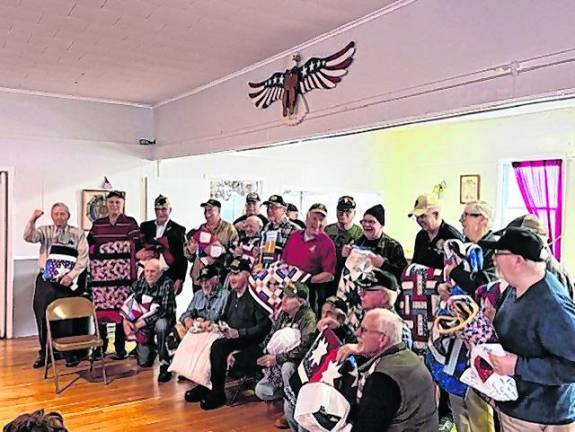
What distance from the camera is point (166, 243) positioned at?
540cm

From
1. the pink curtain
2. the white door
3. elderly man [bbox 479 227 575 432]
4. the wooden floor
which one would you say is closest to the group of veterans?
elderly man [bbox 479 227 575 432]

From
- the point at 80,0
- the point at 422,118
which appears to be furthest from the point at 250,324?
the point at 80,0

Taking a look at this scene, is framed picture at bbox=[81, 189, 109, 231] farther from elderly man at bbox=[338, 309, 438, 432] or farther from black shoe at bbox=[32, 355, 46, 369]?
elderly man at bbox=[338, 309, 438, 432]

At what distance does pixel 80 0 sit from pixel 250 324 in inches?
92.2

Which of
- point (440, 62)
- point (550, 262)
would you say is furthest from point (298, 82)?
point (550, 262)

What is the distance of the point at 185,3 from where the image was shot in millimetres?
3357

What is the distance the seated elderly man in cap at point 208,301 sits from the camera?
4.53 metres

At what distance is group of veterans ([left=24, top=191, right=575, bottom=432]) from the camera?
7.11 feet

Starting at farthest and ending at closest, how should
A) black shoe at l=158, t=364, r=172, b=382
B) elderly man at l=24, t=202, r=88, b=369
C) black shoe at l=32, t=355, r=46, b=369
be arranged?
elderly man at l=24, t=202, r=88, b=369
black shoe at l=32, t=355, r=46, b=369
black shoe at l=158, t=364, r=172, b=382

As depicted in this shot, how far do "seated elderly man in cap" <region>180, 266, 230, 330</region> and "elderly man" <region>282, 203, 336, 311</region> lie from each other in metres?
0.58

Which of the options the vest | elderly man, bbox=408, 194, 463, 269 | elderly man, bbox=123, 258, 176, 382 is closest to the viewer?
the vest

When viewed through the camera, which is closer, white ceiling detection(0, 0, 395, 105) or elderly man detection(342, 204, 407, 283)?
white ceiling detection(0, 0, 395, 105)

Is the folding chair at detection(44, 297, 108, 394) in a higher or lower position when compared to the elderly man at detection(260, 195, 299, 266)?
lower

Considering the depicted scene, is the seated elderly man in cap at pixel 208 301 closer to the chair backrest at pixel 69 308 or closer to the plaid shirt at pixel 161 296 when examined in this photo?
the plaid shirt at pixel 161 296
